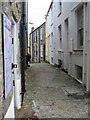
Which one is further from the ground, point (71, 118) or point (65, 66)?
point (65, 66)

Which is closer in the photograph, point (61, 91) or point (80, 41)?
point (61, 91)

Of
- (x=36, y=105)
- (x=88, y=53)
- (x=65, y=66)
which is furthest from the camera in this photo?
(x=65, y=66)

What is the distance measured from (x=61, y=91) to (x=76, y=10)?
423 centimetres

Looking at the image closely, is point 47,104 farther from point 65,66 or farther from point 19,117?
point 65,66

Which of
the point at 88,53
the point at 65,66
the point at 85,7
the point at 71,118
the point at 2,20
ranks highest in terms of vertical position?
the point at 85,7

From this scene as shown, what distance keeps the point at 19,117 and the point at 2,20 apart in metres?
2.60

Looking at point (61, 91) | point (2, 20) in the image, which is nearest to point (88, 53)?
point (61, 91)

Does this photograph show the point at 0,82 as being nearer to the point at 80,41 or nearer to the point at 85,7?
the point at 85,7

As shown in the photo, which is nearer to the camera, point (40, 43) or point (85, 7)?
point (85, 7)

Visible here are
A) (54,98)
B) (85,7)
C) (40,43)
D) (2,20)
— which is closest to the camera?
(2,20)

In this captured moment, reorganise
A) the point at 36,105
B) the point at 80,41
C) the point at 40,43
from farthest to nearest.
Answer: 1. the point at 40,43
2. the point at 80,41
3. the point at 36,105

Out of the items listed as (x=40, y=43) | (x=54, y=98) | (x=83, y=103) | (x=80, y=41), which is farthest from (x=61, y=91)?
(x=40, y=43)

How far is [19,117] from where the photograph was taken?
3.61m

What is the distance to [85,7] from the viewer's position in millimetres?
6051
